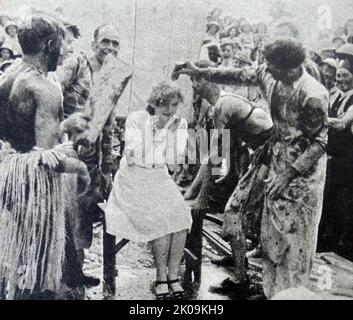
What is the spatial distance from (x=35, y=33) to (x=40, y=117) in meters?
0.74

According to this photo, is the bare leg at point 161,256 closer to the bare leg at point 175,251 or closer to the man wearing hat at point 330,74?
the bare leg at point 175,251

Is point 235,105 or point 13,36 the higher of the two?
point 13,36

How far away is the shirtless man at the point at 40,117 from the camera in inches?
181

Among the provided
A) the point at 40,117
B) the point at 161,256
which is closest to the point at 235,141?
the point at 161,256

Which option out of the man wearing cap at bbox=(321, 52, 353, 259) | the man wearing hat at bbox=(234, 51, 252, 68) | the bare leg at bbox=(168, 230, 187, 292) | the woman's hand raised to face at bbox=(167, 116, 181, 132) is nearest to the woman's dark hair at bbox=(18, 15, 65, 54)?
the woman's hand raised to face at bbox=(167, 116, 181, 132)

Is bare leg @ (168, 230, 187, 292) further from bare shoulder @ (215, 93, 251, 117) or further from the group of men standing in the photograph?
bare shoulder @ (215, 93, 251, 117)

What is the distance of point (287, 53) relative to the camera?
4.66 metres

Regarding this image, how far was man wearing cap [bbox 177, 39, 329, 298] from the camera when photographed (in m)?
4.67

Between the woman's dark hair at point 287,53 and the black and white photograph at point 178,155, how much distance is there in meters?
0.01

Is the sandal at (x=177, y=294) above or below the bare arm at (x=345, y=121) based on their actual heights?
below

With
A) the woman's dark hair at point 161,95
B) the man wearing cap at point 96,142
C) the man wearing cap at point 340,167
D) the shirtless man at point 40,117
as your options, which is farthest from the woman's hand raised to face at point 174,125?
the man wearing cap at point 340,167

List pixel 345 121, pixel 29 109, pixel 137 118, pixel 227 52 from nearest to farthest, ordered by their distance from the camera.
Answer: pixel 29 109, pixel 137 118, pixel 345 121, pixel 227 52

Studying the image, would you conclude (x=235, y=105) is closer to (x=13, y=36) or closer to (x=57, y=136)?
(x=57, y=136)
